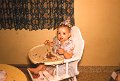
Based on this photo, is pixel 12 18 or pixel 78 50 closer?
pixel 78 50

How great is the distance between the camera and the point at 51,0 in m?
3.13

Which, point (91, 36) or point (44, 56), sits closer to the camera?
point (44, 56)

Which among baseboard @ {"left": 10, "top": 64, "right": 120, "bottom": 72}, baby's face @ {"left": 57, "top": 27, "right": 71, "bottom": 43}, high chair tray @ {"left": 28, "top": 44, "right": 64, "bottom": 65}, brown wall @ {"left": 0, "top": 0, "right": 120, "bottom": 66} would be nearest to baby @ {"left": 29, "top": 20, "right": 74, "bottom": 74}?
baby's face @ {"left": 57, "top": 27, "right": 71, "bottom": 43}

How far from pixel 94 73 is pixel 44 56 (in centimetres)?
113

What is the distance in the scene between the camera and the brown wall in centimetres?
331

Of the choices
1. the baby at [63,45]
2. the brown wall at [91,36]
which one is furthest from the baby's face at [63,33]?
the brown wall at [91,36]

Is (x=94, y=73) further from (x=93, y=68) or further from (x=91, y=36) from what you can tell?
(x=91, y=36)

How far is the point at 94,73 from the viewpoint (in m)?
3.52

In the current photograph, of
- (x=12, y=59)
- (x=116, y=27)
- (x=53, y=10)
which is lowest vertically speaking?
(x=12, y=59)

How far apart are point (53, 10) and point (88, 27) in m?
0.66

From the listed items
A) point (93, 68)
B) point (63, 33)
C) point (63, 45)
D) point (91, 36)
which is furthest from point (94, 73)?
point (63, 33)

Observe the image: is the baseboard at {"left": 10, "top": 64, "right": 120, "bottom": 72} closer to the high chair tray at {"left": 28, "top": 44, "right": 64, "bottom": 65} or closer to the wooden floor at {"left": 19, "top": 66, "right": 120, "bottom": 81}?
the wooden floor at {"left": 19, "top": 66, "right": 120, "bottom": 81}

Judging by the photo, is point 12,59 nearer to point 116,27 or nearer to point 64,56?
point 64,56

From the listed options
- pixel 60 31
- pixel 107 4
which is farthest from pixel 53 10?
pixel 107 4
